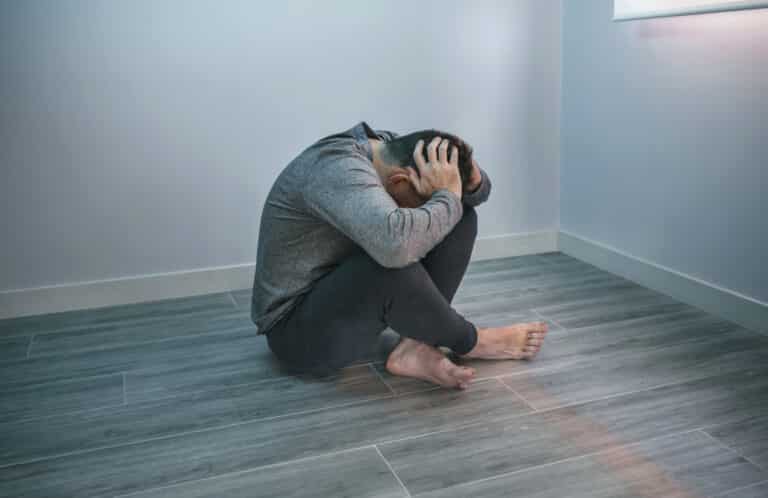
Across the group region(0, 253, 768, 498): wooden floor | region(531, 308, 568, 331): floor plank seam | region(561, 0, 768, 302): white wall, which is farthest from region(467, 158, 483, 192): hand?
region(561, 0, 768, 302): white wall

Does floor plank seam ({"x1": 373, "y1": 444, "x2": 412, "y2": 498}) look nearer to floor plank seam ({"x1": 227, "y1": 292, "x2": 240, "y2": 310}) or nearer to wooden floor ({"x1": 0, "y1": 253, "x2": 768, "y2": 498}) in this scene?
wooden floor ({"x1": 0, "y1": 253, "x2": 768, "y2": 498})

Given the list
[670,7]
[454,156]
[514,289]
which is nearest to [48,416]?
[454,156]

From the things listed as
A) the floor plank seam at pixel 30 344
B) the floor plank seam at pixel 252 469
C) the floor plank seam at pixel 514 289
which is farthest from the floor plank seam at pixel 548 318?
the floor plank seam at pixel 30 344

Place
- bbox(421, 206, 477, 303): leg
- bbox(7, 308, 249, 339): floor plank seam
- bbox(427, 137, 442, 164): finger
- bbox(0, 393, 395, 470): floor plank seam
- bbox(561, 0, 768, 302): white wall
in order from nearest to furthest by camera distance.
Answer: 1. bbox(0, 393, 395, 470): floor plank seam
2. bbox(427, 137, 442, 164): finger
3. bbox(421, 206, 477, 303): leg
4. bbox(561, 0, 768, 302): white wall
5. bbox(7, 308, 249, 339): floor plank seam

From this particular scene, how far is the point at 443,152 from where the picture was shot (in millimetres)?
1729

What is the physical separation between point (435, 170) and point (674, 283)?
1.13 m

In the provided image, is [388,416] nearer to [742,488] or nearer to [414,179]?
[414,179]

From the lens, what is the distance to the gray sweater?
1627 millimetres

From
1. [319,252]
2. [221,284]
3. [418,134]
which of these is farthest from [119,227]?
[418,134]

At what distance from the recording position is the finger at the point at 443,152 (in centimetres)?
173

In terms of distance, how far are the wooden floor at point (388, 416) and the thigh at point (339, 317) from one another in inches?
3.8

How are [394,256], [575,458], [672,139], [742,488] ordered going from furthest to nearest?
[672,139]
[394,256]
[575,458]
[742,488]

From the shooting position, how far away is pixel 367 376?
6.40 ft

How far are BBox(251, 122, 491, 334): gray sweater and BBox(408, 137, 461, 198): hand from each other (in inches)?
0.9
